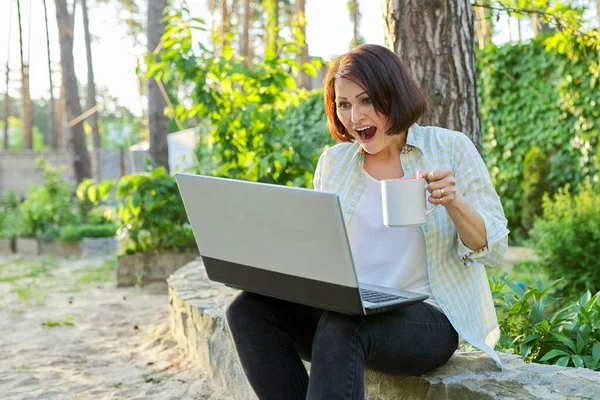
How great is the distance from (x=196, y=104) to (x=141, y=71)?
588mm

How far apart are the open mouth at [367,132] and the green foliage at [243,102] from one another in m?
2.80

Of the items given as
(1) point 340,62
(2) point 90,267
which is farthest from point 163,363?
(2) point 90,267

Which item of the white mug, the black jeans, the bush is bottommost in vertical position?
the bush

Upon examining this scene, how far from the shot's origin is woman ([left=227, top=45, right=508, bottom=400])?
183 cm

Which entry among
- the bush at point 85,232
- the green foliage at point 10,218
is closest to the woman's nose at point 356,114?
the bush at point 85,232

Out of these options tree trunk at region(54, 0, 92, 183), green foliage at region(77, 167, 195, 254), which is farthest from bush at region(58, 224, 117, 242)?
green foliage at region(77, 167, 195, 254)

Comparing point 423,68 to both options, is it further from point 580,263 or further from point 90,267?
point 90,267

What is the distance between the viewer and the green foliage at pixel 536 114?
23.2ft

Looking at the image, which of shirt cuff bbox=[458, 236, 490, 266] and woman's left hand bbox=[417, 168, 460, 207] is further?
shirt cuff bbox=[458, 236, 490, 266]

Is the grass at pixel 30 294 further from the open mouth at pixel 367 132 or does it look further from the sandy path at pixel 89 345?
the open mouth at pixel 367 132

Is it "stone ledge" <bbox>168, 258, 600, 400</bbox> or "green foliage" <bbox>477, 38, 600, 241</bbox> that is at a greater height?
"green foliage" <bbox>477, 38, 600, 241</bbox>

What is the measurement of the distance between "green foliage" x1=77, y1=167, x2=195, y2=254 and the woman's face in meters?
4.19

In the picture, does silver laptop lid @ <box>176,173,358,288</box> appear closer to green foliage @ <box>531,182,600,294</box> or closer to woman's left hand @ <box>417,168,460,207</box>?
woman's left hand @ <box>417,168,460,207</box>

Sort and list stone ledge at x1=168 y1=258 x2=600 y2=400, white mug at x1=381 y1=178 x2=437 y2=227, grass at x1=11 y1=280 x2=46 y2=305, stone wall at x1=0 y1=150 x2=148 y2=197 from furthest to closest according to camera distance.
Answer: stone wall at x1=0 y1=150 x2=148 y2=197, grass at x1=11 y1=280 x2=46 y2=305, stone ledge at x1=168 y1=258 x2=600 y2=400, white mug at x1=381 y1=178 x2=437 y2=227
